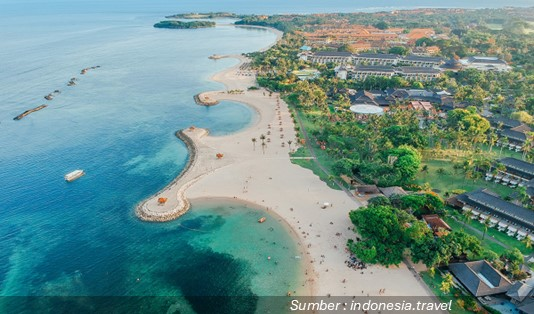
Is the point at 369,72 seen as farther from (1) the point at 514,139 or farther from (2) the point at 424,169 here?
(2) the point at 424,169

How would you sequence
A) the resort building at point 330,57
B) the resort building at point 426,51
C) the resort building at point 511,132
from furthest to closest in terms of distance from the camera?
the resort building at point 426,51, the resort building at point 330,57, the resort building at point 511,132

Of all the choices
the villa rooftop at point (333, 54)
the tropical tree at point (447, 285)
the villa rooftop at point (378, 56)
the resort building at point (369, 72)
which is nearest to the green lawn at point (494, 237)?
the tropical tree at point (447, 285)

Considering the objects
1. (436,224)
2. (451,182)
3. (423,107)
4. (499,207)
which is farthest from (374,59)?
(436,224)

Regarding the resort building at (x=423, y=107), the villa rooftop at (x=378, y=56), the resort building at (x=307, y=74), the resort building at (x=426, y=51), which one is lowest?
the resort building at (x=423, y=107)

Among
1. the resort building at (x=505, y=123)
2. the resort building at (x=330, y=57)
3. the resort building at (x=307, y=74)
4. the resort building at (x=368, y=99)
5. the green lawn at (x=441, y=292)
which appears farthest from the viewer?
the resort building at (x=330, y=57)

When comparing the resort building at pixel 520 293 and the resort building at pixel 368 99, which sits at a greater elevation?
the resort building at pixel 368 99

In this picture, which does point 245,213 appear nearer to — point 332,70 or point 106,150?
point 106,150

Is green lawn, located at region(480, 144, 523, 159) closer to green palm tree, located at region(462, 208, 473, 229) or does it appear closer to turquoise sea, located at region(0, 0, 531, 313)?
green palm tree, located at region(462, 208, 473, 229)

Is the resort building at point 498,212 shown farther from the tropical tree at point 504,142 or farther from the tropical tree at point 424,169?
the tropical tree at point 504,142

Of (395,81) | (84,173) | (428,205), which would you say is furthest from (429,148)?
(84,173)
